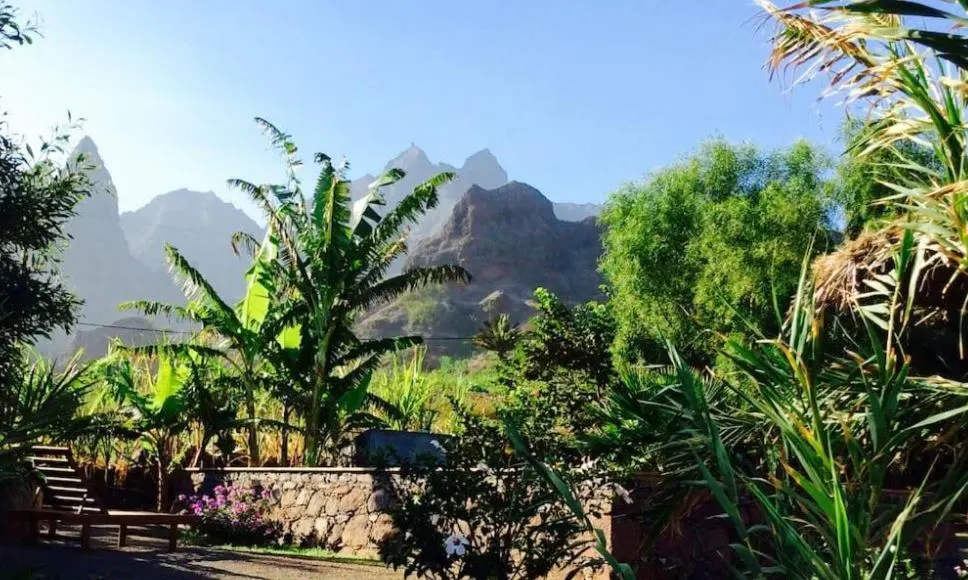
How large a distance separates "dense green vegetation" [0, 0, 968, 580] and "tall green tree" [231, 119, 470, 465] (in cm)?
6

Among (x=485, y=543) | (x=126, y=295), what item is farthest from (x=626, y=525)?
(x=126, y=295)

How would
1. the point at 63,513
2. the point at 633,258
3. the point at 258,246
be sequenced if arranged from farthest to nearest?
the point at 633,258 → the point at 258,246 → the point at 63,513

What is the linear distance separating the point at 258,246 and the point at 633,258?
1173cm

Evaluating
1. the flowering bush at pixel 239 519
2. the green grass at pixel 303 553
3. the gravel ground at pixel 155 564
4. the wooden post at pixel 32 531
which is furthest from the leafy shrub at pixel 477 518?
the flowering bush at pixel 239 519

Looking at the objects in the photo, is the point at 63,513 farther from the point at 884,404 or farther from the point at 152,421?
the point at 884,404

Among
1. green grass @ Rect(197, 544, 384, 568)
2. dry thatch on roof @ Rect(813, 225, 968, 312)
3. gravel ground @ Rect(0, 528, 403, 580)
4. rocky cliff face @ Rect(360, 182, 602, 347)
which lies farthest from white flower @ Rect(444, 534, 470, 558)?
rocky cliff face @ Rect(360, 182, 602, 347)

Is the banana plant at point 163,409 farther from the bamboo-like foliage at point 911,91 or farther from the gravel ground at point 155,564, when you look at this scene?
the bamboo-like foliage at point 911,91

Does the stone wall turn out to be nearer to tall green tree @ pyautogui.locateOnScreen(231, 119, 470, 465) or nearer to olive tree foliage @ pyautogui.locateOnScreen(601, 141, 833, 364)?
tall green tree @ pyautogui.locateOnScreen(231, 119, 470, 465)

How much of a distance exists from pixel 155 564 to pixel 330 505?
345 centimetres

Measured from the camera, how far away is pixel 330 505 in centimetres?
1305

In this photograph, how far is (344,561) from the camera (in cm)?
1140

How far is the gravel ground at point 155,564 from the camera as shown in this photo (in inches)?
343

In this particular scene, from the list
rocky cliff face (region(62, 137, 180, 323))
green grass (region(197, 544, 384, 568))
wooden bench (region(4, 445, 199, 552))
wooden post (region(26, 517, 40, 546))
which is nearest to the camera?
wooden bench (region(4, 445, 199, 552))

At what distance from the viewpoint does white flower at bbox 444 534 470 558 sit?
20.9 ft
